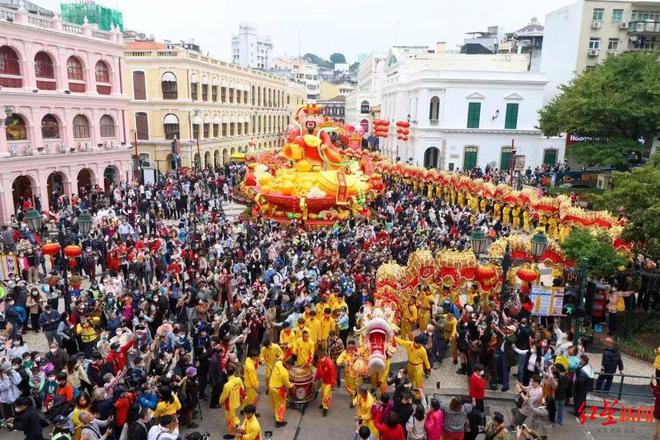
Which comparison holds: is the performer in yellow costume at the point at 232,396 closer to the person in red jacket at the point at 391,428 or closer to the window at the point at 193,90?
the person in red jacket at the point at 391,428

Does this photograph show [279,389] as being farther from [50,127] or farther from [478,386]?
[50,127]

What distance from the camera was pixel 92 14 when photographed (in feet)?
119

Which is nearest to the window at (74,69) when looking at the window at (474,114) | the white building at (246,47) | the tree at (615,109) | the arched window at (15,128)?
the arched window at (15,128)

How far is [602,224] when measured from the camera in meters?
18.0

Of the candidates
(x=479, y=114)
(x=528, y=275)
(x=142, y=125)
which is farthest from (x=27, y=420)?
(x=479, y=114)

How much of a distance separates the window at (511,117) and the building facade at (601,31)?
11.8 ft

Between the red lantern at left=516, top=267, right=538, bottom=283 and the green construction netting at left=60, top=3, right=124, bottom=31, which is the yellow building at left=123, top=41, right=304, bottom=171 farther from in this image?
the red lantern at left=516, top=267, right=538, bottom=283

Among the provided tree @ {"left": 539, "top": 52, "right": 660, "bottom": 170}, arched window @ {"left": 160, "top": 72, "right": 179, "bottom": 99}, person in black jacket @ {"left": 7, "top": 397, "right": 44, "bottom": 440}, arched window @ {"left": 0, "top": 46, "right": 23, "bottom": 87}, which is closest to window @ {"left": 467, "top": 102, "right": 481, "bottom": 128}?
tree @ {"left": 539, "top": 52, "right": 660, "bottom": 170}

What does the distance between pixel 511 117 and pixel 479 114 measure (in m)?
2.65

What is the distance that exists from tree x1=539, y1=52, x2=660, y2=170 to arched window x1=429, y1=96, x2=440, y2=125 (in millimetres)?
11256

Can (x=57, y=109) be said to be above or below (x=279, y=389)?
above

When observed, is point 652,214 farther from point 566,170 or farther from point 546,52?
point 546,52

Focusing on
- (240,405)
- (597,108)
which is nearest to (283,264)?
(240,405)

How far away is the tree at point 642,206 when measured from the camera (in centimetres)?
1273
